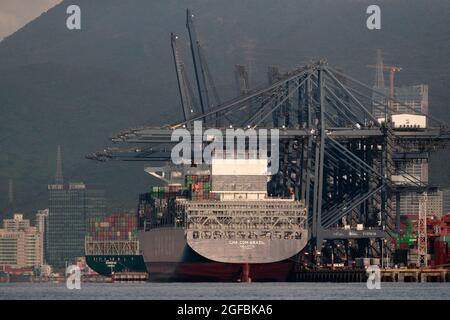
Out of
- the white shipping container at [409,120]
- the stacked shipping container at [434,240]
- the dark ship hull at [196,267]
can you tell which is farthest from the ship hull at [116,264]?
the white shipping container at [409,120]

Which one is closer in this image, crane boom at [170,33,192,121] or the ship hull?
crane boom at [170,33,192,121]

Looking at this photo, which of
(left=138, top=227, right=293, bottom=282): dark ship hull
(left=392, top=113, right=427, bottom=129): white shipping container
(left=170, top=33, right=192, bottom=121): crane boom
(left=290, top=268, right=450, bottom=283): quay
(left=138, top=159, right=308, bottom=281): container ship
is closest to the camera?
(left=138, top=227, right=293, bottom=282): dark ship hull

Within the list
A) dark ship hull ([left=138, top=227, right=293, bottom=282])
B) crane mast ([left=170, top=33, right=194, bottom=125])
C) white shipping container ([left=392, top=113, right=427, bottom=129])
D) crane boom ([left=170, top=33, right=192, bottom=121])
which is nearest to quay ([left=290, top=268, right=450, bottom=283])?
dark ship hull ([left=138, top=227, right=293, bottom=282])

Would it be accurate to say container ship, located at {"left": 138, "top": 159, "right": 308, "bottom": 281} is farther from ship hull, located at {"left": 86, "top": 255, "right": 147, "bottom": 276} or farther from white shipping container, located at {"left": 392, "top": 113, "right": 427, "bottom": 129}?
ship hull, located at {"left": 86, "top": 255, "right": 147, "bottom": 276}
